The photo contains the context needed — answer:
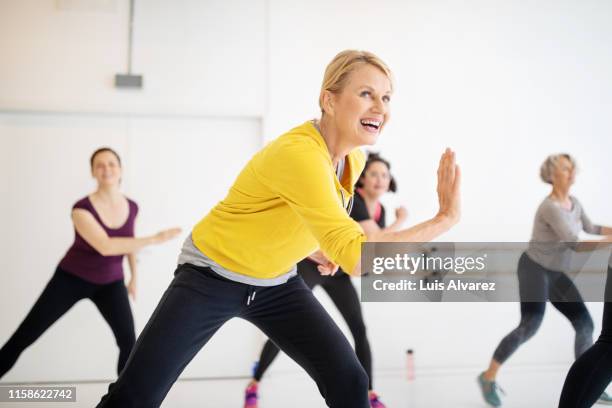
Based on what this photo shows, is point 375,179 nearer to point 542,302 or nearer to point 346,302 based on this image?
point 346,302

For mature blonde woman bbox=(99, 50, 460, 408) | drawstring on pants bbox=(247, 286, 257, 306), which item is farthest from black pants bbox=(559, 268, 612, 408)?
drawstring on pants bbox=(247, 286, 257, 306)

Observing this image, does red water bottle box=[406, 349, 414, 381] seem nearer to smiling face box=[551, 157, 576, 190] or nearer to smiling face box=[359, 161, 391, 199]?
smiling face box=[359, 161, 391, 199]

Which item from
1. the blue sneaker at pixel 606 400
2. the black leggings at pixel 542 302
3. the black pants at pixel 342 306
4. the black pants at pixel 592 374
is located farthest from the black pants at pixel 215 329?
the blue sneaker at pixel 606 400

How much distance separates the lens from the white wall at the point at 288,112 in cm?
347

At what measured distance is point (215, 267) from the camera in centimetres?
139

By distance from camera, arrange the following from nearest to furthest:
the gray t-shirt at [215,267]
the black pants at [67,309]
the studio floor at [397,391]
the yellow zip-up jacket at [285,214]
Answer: the yellow zip-up jacket at [285,214] → the gray t-shirt at [215,267] → the black pants at [67,309] → the studio floor at [397,391]

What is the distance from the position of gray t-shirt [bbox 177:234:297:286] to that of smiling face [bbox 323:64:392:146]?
1.42ft

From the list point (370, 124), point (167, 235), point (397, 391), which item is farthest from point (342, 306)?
point (370, 124)

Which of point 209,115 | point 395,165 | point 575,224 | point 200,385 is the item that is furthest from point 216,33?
point 575,224

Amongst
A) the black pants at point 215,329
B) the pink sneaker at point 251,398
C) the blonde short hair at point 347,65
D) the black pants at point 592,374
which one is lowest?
the pink sneaker at point 251,398

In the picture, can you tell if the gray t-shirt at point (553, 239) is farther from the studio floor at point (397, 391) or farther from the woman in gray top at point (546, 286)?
the studio floor at point (397, 391)

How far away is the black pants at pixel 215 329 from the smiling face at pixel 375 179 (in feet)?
4.84

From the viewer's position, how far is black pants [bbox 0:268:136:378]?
226 centimetres

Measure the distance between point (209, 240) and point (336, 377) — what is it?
0.47 metres
